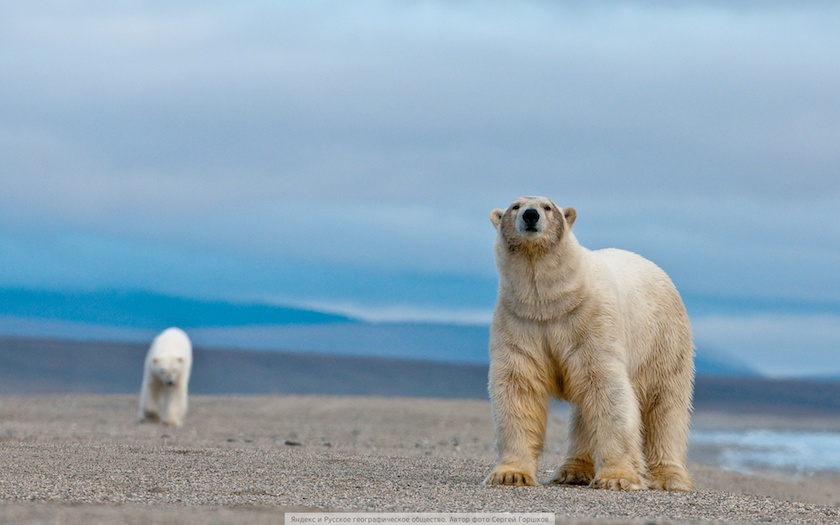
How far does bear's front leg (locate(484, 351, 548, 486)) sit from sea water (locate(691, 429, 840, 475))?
1053cm

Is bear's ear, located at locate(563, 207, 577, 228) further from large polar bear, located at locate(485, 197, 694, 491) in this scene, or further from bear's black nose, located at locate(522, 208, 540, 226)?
bear's black nose, located at locate(522, 208, 540, 226)

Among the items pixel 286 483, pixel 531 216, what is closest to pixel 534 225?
pixel 531 216

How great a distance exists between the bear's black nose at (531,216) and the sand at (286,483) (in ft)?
5.87

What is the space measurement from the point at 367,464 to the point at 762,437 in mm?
18799

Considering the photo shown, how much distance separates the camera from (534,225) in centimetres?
830

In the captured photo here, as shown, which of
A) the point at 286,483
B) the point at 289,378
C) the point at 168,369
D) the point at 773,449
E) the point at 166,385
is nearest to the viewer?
the point at 286,483

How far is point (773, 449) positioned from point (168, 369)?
1191 centimetres

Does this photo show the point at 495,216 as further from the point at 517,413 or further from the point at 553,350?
the point at 517,413

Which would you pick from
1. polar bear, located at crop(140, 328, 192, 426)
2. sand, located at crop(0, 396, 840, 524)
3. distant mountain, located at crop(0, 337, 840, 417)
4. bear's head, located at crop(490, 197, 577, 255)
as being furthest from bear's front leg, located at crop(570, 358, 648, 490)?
distant mountain, located at crop(0, 337, 840, 417)

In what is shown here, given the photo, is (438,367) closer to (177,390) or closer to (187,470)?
(177,390)

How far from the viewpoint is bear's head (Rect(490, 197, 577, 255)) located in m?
8.30

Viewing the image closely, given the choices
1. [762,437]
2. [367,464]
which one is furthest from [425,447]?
[762,437]

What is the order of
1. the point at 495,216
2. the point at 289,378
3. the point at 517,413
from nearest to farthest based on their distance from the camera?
1. the point at 517,413
2. the point at 495,216
3. the point at 289,378

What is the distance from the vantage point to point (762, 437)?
27.0 m
